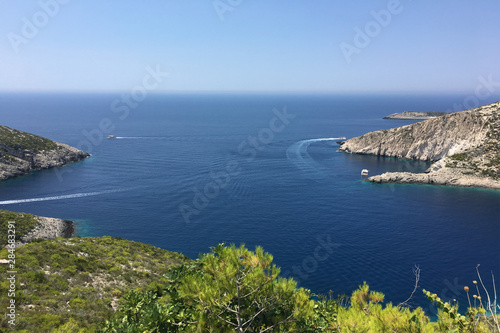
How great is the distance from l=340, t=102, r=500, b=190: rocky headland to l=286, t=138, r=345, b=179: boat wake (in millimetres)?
14060

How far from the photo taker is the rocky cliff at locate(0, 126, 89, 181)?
9588cm

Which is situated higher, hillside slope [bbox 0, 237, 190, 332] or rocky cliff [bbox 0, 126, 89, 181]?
rocky cliff [bbox 0, 126, 89, 181]

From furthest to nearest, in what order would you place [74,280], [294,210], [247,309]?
[294,210], [74,280], [247,309]

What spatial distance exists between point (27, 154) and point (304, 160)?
273 ft

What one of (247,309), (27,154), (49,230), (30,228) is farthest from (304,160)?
(247,309)

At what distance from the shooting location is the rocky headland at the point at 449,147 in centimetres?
9119

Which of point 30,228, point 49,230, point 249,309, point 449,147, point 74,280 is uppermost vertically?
point 249,309

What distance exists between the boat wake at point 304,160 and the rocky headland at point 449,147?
1406 centimetres

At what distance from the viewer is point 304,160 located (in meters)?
115

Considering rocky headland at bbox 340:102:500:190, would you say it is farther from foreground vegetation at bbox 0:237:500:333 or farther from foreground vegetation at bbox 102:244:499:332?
foreground vegetation at bbox 102:244:499:332

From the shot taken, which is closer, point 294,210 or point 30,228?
point 30,228

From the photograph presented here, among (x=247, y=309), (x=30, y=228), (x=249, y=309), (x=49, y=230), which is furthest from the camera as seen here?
(x=49, y=230)

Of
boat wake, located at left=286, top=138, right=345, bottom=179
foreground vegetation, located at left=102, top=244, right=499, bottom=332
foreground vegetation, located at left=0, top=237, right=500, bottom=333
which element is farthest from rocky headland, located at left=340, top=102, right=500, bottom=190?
foreground vegetation, located at left=102, top=244, right=499, bottom=332

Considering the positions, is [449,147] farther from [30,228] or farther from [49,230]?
[30,228]
